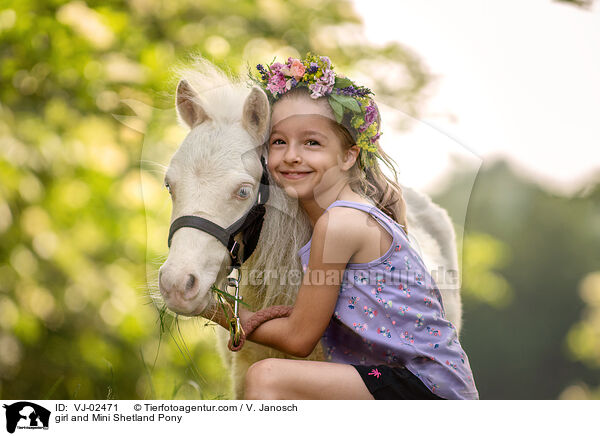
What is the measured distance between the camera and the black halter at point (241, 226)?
1439mm

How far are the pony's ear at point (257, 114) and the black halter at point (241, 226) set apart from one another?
93mm

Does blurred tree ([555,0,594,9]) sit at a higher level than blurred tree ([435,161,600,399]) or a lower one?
higher

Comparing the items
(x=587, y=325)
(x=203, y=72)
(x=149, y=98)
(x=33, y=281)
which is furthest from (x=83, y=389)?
(x=587, y=325)

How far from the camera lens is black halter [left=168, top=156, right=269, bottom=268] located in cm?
144

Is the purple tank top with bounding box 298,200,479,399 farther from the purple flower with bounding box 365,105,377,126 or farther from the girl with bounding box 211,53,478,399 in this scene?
the purple flower with bounding box 365,105,377,126

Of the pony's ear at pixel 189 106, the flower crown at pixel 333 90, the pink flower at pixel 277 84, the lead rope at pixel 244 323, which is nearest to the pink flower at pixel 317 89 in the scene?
the flower crown at pixel 333 90

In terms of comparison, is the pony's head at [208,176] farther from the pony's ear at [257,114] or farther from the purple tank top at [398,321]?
the purple tank top at [398,321]

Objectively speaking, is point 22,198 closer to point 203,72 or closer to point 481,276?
point 203,72

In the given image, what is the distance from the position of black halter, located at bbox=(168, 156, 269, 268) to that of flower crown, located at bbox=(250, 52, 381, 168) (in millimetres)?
289

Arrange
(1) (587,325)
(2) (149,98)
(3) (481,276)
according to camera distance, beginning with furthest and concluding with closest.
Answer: (1) (587,325), (3) (481,276), (2) (149,98)

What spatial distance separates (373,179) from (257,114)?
1.64ft

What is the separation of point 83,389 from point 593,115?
353 centimetres
